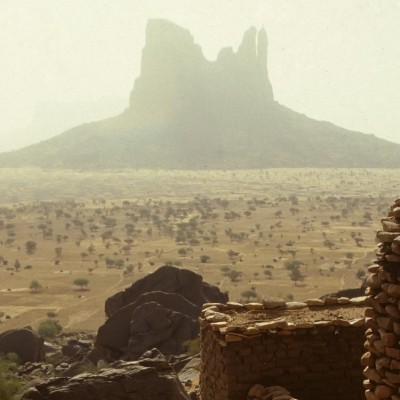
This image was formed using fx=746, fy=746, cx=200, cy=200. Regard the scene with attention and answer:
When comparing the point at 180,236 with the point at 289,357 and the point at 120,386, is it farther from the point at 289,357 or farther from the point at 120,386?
the point at 289,357

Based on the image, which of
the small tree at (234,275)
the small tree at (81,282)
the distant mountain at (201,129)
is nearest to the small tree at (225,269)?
the small tree at (234,275)

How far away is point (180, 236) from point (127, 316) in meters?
41.3

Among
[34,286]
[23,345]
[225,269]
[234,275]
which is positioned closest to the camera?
[23,345]

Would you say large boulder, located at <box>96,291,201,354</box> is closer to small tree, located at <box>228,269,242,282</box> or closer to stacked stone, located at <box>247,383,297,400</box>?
stacked stone, located at <box>247,383,297,400</box>

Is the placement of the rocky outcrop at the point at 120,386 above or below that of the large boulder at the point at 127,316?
above

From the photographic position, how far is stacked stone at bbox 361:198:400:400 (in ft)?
20.9

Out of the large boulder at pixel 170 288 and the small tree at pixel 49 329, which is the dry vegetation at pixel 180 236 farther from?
the large boulder at pixel 170 288

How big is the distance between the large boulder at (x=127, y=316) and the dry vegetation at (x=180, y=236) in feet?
29.1

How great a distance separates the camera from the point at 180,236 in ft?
213

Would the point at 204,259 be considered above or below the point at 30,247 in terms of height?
below

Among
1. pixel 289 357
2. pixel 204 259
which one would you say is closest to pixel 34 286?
pixel 204 259

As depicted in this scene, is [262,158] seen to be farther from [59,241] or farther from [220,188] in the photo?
[59,241]

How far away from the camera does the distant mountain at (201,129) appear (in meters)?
151

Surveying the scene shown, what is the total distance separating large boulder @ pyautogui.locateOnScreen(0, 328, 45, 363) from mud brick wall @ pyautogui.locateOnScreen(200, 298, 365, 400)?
15509 mm
